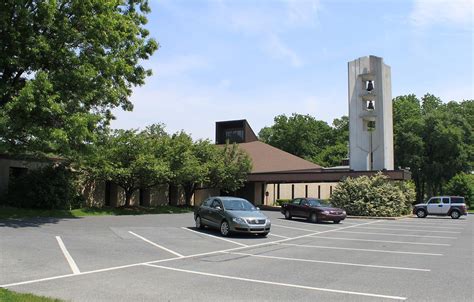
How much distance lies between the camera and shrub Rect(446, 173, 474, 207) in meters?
54.2

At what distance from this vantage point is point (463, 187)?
5456 cm

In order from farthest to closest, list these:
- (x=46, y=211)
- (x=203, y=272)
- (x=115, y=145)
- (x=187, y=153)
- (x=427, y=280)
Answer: (x=187, y=153)
(x=115, y=145)
(x=46, y=211)
(x=203, y=272)
(x=427, y=280)

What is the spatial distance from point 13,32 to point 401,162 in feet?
174

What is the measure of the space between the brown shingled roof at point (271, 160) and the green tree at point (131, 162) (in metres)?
16.5

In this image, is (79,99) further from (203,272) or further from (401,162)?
(401,162)

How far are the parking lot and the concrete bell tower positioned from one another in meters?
21.1

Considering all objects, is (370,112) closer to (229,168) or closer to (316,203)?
(229,168)

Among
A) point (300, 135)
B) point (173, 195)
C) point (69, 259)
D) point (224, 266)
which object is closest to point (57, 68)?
point (69, 259)

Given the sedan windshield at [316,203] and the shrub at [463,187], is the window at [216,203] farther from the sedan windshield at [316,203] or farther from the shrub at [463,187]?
the shrub at [463,187]

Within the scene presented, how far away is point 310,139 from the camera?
89.4 metres

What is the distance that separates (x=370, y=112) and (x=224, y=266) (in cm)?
3119

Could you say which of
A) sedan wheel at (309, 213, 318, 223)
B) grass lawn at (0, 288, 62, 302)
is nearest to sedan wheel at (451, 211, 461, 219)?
sedan wheel at (309, 213, 318, 223)

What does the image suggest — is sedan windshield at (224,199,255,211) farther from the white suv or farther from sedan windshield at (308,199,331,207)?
the white suv

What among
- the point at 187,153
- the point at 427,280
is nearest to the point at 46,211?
the point at 187,153
